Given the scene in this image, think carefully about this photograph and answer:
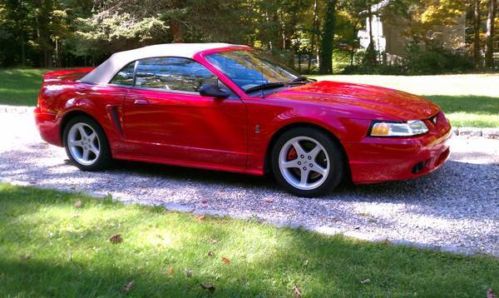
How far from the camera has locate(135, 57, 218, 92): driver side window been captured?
601 cm

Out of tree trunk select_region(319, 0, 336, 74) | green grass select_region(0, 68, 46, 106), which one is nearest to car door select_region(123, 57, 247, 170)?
green grass select_region(0, 68, 46, 106)

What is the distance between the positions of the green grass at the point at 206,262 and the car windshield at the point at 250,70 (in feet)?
5.74

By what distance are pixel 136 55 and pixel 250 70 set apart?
53.3 inches

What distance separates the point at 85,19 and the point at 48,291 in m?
17.6

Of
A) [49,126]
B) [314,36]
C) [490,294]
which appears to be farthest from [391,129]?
[314,36]

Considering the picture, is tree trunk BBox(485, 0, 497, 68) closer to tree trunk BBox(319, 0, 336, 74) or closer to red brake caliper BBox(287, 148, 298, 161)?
tree trunk BBox(319, 0, 336, 74)

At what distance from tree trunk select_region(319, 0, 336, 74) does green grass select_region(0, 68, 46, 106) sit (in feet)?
51.8

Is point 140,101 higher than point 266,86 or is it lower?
lower

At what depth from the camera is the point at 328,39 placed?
109 ft

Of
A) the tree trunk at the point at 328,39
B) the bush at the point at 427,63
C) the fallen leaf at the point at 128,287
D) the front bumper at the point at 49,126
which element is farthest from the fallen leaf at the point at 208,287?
the tree trunk at the point at 328,39

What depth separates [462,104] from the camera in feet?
37.6

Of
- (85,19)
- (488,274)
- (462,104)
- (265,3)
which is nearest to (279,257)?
(488,274)

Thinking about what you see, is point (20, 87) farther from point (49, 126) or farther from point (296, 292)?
point (296, 292)

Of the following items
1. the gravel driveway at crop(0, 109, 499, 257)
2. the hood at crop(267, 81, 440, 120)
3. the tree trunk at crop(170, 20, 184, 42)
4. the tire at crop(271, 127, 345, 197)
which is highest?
the tree trunk at crop(170, 20, 184, 42)
